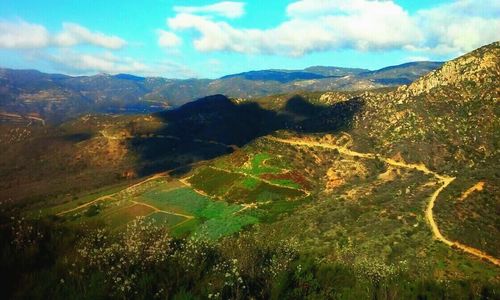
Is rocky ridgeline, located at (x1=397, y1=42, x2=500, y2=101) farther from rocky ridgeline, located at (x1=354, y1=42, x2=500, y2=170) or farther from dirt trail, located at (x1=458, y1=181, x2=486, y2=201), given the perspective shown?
dirt trail, located at (x1=458, y1=181, x2=486, y2=201)

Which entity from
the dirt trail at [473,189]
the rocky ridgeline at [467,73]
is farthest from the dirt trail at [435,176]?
the rocky ridgeline at [467,73]

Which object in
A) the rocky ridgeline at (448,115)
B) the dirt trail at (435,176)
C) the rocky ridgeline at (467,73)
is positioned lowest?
the dirt trail at (435,176)

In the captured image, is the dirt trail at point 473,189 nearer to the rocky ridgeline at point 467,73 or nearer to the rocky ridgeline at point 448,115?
the rocky ridgeline at point 448,115

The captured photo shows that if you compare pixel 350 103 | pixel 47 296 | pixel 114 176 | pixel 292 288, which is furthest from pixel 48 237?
pixel 114 176

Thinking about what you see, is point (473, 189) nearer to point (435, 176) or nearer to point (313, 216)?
point (435, 176)

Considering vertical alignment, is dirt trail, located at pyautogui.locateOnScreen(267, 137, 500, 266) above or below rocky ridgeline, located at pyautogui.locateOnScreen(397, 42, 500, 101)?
below

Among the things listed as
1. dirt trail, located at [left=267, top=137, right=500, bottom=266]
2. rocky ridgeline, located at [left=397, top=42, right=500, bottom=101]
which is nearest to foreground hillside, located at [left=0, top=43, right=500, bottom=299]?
dirt trail, located at [left=267, top=137, right=500, bottom=266]

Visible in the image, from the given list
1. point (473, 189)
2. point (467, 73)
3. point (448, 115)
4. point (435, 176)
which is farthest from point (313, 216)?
point (467, 73)

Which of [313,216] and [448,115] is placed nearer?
[313,216]

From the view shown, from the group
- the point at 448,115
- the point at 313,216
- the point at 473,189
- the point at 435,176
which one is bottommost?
the point at 313,216
